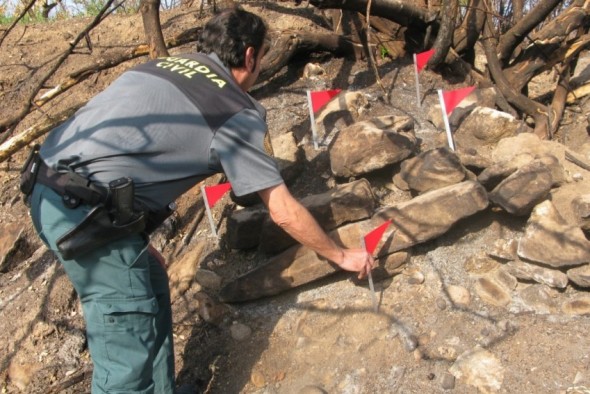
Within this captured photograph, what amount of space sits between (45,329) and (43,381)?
35cm

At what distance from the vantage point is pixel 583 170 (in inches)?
139

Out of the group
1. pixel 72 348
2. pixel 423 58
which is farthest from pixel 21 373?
pixel 423 58

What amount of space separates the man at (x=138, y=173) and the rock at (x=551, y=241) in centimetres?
111

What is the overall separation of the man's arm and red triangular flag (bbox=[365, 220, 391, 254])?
28 cm

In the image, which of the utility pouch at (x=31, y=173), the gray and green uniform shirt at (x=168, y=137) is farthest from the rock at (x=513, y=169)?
the utility pouch at (x=31, y=173)

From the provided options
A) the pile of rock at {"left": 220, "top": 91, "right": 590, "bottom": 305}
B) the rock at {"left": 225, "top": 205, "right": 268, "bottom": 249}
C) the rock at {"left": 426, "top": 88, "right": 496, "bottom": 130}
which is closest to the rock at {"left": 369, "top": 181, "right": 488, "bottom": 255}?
the pile of rock at {"left": 220, "top": 91, "right": 590, "bottom": 305}

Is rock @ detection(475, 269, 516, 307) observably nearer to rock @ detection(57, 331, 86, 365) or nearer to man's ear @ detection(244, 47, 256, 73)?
man's ear @ detection(244, 47, 256, 73)

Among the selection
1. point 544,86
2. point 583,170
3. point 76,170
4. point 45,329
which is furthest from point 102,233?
point 544,86

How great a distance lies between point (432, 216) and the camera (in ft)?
10.1

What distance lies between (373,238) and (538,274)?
0.83 m

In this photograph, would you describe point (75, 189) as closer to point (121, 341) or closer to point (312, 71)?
point (121, 341)

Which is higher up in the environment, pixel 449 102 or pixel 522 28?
pixel 522 28

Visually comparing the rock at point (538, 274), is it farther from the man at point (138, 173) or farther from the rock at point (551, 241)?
the man at point (138, 173)

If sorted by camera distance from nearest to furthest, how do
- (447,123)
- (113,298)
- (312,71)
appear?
(113,298) < (447,123) < (312,71)
